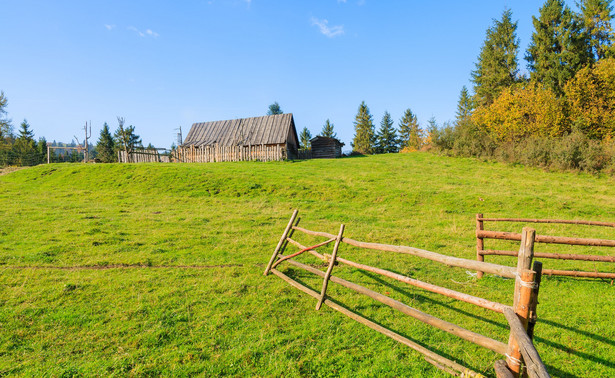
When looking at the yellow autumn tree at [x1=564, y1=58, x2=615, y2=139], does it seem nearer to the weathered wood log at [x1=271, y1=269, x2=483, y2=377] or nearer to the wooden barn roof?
the wooden barn roof

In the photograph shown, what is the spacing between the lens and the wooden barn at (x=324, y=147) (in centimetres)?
3947

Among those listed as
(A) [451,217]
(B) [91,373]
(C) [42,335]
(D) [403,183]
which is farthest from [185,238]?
(D) [403,183]

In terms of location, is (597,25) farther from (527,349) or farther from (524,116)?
(527,349)

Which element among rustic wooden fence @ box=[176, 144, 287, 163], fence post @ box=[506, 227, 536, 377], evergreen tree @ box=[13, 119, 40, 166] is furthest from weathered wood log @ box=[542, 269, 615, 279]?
evergreen tree @ box=[13, 119, 40, 166]

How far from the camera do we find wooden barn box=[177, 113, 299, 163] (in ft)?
98.6

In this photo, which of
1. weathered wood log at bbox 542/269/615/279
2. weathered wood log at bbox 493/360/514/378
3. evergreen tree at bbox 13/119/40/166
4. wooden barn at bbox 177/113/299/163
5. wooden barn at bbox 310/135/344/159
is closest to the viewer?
weathered wood log at bbox 493/360/514/378

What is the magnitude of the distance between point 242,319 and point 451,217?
10.8 metres

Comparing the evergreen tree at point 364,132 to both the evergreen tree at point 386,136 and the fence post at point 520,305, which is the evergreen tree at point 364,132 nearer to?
the evergreen tree at point 386,136

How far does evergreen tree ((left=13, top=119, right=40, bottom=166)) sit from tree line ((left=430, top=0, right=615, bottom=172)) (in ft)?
210

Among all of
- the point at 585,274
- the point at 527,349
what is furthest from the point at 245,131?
the point at 527,349

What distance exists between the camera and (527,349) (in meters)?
2.23

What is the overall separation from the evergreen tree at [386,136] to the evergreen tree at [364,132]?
6.78ft

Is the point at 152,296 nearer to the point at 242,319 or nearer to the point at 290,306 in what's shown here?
the point at 242,319

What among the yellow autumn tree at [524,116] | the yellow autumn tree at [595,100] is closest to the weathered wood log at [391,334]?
the yellow autumn tree at [524,116]
